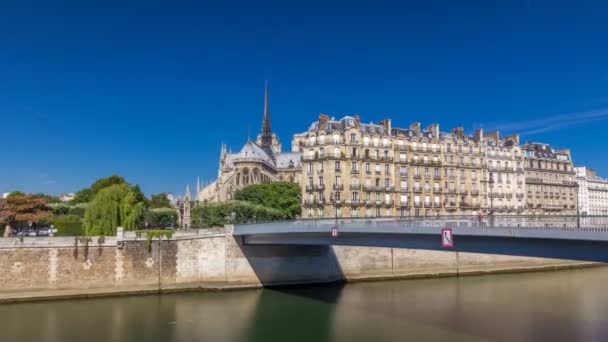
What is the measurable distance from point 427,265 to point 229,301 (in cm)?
1966

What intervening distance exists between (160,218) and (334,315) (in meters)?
30.8

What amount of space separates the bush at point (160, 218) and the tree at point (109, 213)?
13810 mm

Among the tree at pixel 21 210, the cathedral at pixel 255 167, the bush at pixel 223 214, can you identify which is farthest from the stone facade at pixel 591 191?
the tree at pixel 21 210

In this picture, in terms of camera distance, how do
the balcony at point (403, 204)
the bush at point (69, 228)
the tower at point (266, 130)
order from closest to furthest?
the bush at point (69, 228) → the balcony at point (403, 204) → the tower at point (266, 130)

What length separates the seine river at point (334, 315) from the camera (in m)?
25.1

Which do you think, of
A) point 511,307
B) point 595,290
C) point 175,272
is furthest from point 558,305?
point 175,272

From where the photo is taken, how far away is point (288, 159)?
11312cm

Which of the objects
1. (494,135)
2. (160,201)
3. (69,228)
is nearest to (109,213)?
(69,228)

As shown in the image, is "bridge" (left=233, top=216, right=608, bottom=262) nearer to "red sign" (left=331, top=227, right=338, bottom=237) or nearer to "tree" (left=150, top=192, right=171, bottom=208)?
"red sign" (left=331, top=227, right=338, bottom=237)

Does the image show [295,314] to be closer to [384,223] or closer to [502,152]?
[384,223]

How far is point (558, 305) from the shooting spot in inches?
1241

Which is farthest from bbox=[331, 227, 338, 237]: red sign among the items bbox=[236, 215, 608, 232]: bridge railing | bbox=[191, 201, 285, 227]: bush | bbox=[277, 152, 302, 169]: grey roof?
bbox=[277, 152, 302, 169]: grey roof

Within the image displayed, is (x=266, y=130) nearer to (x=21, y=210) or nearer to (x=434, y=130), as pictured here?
(x=434, y=130)

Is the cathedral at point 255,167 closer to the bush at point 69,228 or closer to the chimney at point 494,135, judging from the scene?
the chimney at point 494,135
